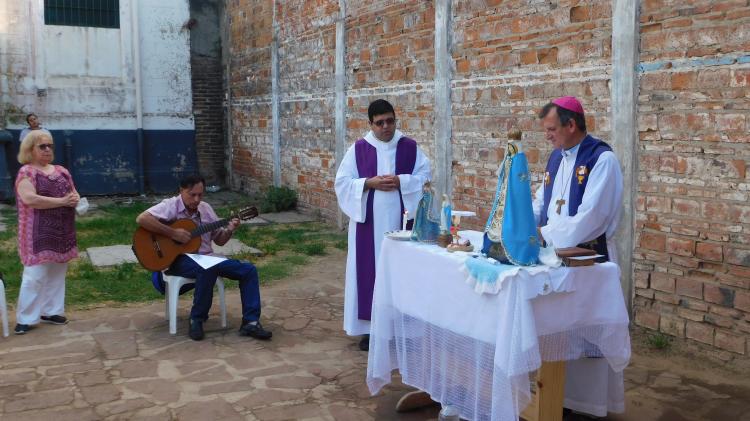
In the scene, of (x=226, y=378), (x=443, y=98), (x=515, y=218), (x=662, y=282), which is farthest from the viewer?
(x=443, y=98)

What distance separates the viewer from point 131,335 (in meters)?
6.21

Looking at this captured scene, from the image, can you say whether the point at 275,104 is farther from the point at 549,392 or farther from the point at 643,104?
the point at 549,392

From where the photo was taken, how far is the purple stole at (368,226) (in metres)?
5.86

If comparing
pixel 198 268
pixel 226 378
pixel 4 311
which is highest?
pixel 198 268

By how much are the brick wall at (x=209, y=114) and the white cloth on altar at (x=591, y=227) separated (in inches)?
519

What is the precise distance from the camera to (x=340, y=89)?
11156 mm

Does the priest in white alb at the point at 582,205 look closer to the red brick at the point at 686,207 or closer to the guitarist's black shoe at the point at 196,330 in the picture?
the red brick at the point at 686,207

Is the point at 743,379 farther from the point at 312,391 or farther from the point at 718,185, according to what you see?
the point at 312,391

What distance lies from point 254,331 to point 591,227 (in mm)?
3034

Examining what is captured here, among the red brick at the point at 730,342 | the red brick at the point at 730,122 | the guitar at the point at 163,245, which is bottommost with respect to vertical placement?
the red brick at the point at 730,342

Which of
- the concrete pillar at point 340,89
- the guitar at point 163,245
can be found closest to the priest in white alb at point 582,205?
the guitar at point 163,245

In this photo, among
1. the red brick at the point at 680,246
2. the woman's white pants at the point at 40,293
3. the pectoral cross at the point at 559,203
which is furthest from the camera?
the woman's white pants at the point at 40,293

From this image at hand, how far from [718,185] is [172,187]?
12604 mm

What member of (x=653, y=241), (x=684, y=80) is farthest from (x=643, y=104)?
(x=653, y=241)
